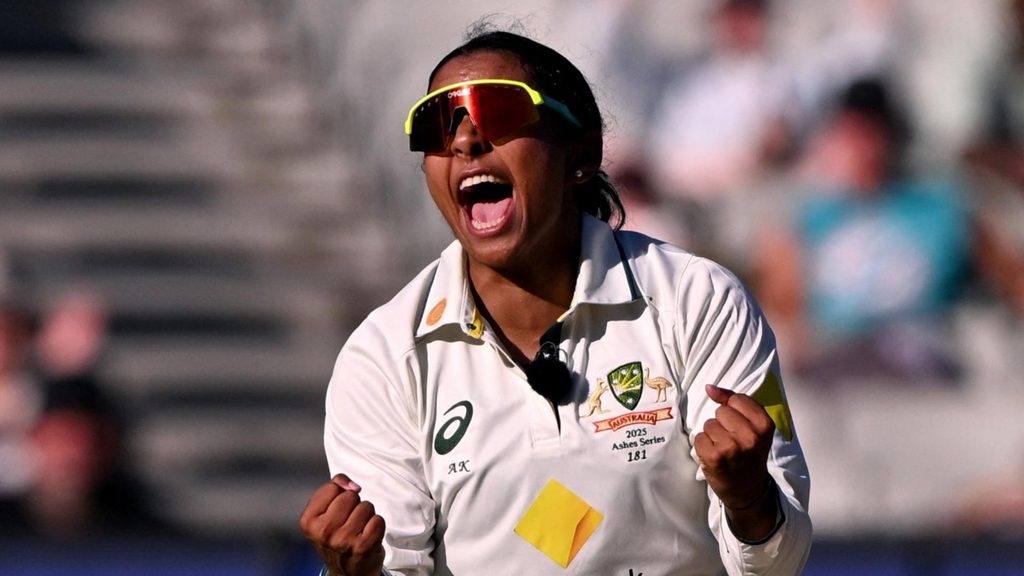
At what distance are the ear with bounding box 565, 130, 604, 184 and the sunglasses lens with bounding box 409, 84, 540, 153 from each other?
0.55ft

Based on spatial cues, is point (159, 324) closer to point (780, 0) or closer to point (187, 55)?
point (187, 55)

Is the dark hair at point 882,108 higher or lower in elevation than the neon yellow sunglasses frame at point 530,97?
lower

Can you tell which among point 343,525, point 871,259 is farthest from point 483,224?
point 871,259

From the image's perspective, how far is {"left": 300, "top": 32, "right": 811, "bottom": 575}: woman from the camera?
2674 mm

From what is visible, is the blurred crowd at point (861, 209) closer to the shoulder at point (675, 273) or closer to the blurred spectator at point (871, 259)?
the blurred spectator at point (871, 259)

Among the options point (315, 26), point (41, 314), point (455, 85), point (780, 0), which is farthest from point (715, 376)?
point (315, 26)

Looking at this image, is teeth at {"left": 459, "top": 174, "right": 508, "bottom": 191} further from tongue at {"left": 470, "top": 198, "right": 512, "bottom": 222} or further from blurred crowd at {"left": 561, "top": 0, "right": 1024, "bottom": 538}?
blurred crowd at {"left": 561, "top": 0, "right": 1024, "bottom": 538}

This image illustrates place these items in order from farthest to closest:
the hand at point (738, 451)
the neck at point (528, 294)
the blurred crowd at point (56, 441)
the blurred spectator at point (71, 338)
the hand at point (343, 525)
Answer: the blurred spectator at point (71, 338)
the blurred crowd at point (56, 441)
the neck at point (528, 294)
the hand at point (343, 525)
the hand at point (738, 451)

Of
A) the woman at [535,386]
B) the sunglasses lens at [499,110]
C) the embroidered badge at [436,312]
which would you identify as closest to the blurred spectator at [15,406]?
the woman at [535,386]

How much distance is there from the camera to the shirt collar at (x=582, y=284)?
9.27 feet

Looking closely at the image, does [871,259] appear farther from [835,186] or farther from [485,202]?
[485,202]

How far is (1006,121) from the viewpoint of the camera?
678 cm

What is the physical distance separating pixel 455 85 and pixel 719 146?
14.0 ft

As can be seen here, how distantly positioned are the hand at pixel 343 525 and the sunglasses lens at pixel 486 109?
0.69m
